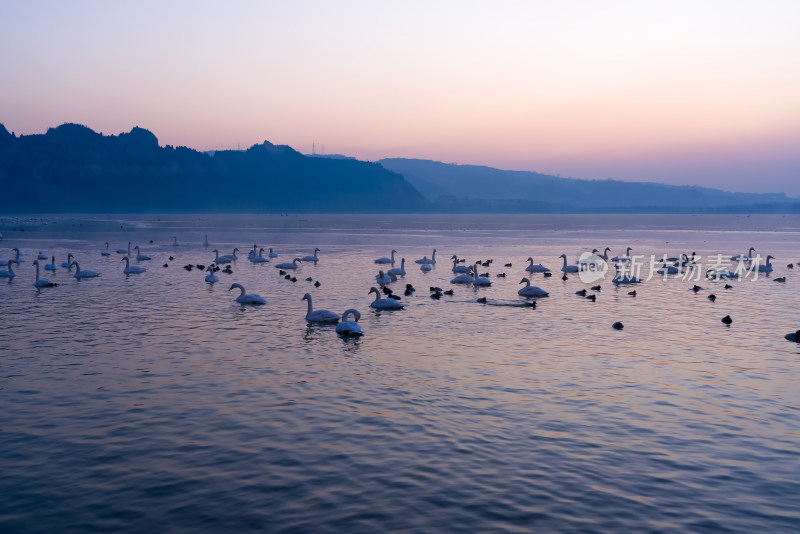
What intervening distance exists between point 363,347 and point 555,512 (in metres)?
12.1

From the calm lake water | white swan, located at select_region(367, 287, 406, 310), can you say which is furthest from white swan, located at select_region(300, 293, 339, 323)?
white swan, located at select_region(367, 287, 406, 310)

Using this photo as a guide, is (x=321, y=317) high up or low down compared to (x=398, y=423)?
up

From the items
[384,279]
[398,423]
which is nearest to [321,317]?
[398,423]

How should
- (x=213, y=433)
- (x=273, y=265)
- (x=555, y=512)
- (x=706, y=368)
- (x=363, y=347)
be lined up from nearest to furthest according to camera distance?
(x=555, y=512), (x=213, y=433), (x=706, y=368), (x=363, y=347), (x=273, y=265)

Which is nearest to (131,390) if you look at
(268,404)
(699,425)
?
(268,404)

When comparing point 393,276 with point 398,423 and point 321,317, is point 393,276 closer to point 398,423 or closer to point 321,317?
point 321,317

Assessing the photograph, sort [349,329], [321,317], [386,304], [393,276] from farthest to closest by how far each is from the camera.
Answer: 1. [393,276]
2. [386,304]
3. [321,317]
4. [349,329]

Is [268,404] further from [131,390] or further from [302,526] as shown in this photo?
[302,526]

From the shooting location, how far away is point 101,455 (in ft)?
40.8

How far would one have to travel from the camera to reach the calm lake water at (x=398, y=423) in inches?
412

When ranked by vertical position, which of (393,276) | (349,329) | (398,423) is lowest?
(398,423)

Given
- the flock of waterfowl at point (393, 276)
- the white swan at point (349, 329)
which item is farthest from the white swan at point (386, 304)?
the white swan at point (349, 329)

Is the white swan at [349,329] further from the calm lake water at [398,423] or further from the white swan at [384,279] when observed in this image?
the white swan at [384,279]

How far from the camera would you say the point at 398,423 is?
1436 cm
